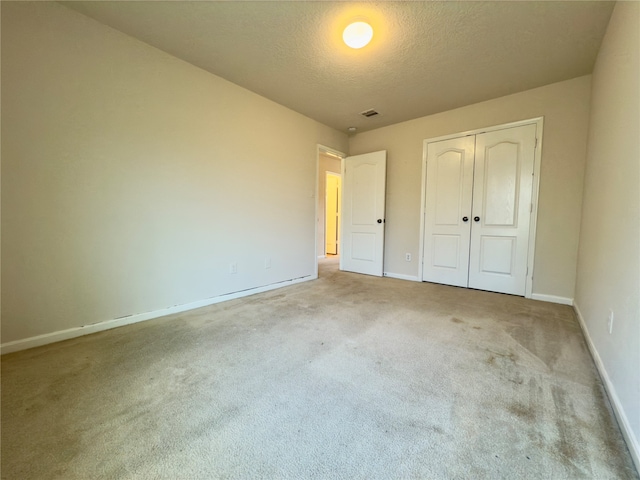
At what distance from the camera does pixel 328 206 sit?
22.7ft

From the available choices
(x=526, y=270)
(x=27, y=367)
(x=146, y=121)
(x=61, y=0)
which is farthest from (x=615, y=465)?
(x=61, y=0)

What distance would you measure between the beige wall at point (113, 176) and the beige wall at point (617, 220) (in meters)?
3.02

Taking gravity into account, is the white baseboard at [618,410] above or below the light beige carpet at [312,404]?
above

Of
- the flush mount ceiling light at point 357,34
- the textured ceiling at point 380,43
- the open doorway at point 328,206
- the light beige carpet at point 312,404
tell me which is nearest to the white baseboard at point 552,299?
the light beige carpet at point 312,404

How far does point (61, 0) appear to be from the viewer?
5.96 feet

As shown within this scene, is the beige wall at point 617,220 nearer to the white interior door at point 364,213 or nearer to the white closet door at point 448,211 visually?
the white closet door at point 448,211

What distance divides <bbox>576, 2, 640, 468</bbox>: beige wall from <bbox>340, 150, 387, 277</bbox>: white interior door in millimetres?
2400

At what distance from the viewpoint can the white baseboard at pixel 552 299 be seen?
282 cm

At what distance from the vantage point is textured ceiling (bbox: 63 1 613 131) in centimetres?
186

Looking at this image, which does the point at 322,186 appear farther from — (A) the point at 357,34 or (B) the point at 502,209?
(A) the point at 357,34

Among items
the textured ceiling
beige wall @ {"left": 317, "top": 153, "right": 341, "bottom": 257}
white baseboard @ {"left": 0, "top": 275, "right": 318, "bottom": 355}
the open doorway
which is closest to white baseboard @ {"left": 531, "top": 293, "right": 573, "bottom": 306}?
the textured ceiling

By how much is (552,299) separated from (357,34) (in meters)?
3.37

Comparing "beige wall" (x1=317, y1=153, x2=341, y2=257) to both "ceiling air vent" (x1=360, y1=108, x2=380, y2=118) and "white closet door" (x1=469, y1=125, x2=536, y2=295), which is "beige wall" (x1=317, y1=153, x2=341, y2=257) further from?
"white closet door" (x1=469, y1=125, x2=536, y2=295)

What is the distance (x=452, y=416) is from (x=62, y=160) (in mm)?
2952
